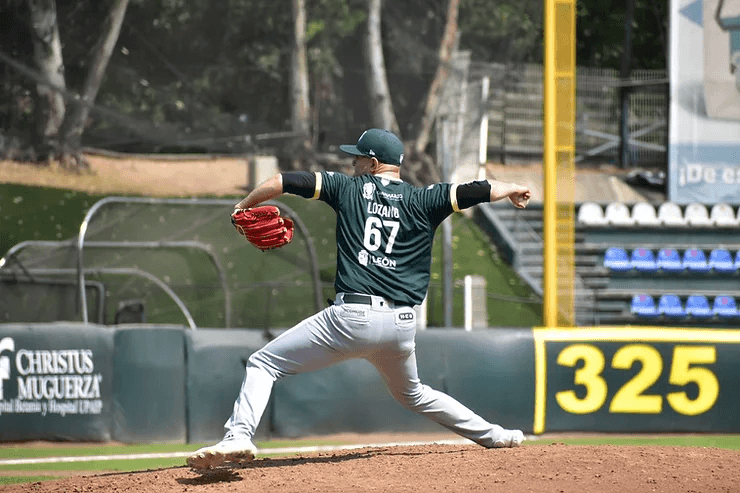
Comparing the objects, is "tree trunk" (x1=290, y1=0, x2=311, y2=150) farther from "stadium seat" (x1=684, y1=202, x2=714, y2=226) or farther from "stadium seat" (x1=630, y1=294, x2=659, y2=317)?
"stadium seat" (x1=684, y1=202, x2=714, y2=226)

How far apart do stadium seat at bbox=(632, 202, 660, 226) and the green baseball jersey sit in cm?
1366

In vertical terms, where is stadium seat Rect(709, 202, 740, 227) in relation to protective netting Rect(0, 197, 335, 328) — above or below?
above

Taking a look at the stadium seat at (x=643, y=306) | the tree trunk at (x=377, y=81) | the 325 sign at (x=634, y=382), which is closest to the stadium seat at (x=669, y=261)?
the stadium seat at (x=643, y=306)

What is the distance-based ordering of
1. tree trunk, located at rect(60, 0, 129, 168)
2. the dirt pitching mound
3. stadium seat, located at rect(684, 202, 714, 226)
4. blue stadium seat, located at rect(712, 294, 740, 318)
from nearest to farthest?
the dirt pitching mound, tree trunk, located at rect(60, 0, 129, 168), blue stadium seat, located at rect(712, 294, 740, 318), stadium seat, located at rect(684, 202, 714, 226)

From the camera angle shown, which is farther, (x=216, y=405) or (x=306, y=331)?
(x=216, y=405)

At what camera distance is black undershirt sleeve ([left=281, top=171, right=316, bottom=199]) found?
608cm

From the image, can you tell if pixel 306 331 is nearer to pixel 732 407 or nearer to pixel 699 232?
pixel 732 407

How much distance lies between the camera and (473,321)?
57.1ft

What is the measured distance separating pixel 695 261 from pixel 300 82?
785 centimetres

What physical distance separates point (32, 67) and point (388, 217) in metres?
13.7

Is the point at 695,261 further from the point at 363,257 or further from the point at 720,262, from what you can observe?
the point at 363,257

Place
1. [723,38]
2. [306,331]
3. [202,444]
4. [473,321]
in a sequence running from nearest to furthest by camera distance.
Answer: [306,331] < [202,444] < [473,321] < [723,38]

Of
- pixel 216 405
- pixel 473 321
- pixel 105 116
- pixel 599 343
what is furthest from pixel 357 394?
pixel 105 116

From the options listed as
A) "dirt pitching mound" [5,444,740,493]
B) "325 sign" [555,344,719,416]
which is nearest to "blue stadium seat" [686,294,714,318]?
"325 sign" [555,344,719,416]
